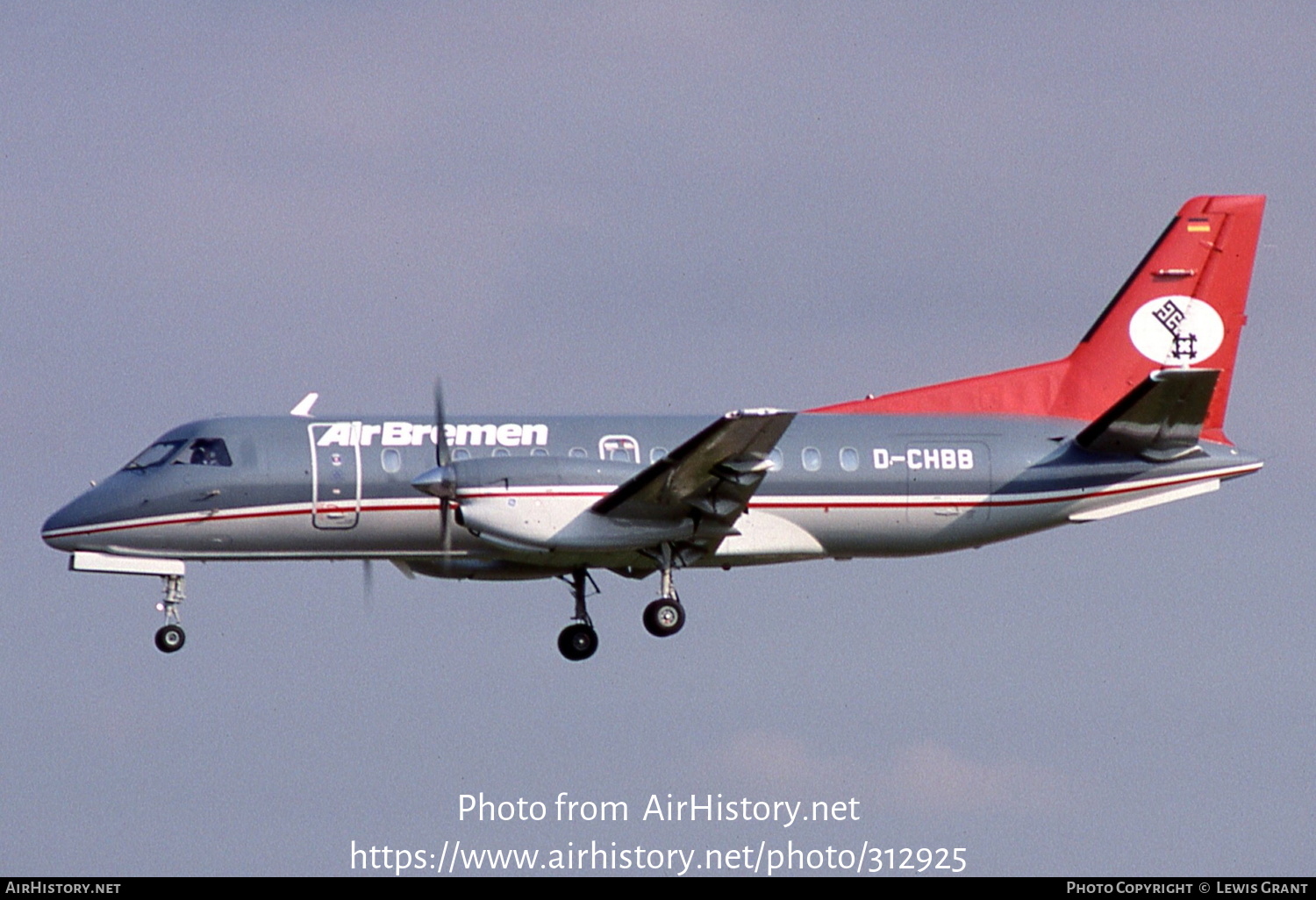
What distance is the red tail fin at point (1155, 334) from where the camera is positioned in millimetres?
27922

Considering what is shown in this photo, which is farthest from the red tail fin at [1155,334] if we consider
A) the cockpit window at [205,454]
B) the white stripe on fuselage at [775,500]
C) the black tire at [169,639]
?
the black tire at [169,639]

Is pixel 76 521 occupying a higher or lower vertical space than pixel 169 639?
higher

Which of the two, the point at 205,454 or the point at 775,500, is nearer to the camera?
the point at 205,454

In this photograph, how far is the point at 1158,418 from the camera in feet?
84.3

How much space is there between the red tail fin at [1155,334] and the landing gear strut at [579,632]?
441 centimetres

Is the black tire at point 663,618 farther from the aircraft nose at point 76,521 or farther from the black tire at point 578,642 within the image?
the aircraft nose at point 76,521

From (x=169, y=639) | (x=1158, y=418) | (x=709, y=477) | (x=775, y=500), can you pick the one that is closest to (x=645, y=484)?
(x=709, y=477)

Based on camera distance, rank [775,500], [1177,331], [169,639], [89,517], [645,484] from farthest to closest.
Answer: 1. [1177,331]
2. [775,500]
3. [89,517]
4. [169,639]
5. [645,484]

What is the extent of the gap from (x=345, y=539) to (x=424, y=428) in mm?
1790

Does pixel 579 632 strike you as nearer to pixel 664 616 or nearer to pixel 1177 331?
pixel 664 616

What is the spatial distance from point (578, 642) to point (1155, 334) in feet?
31.3

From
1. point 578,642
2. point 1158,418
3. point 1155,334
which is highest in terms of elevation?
point 1155,334
